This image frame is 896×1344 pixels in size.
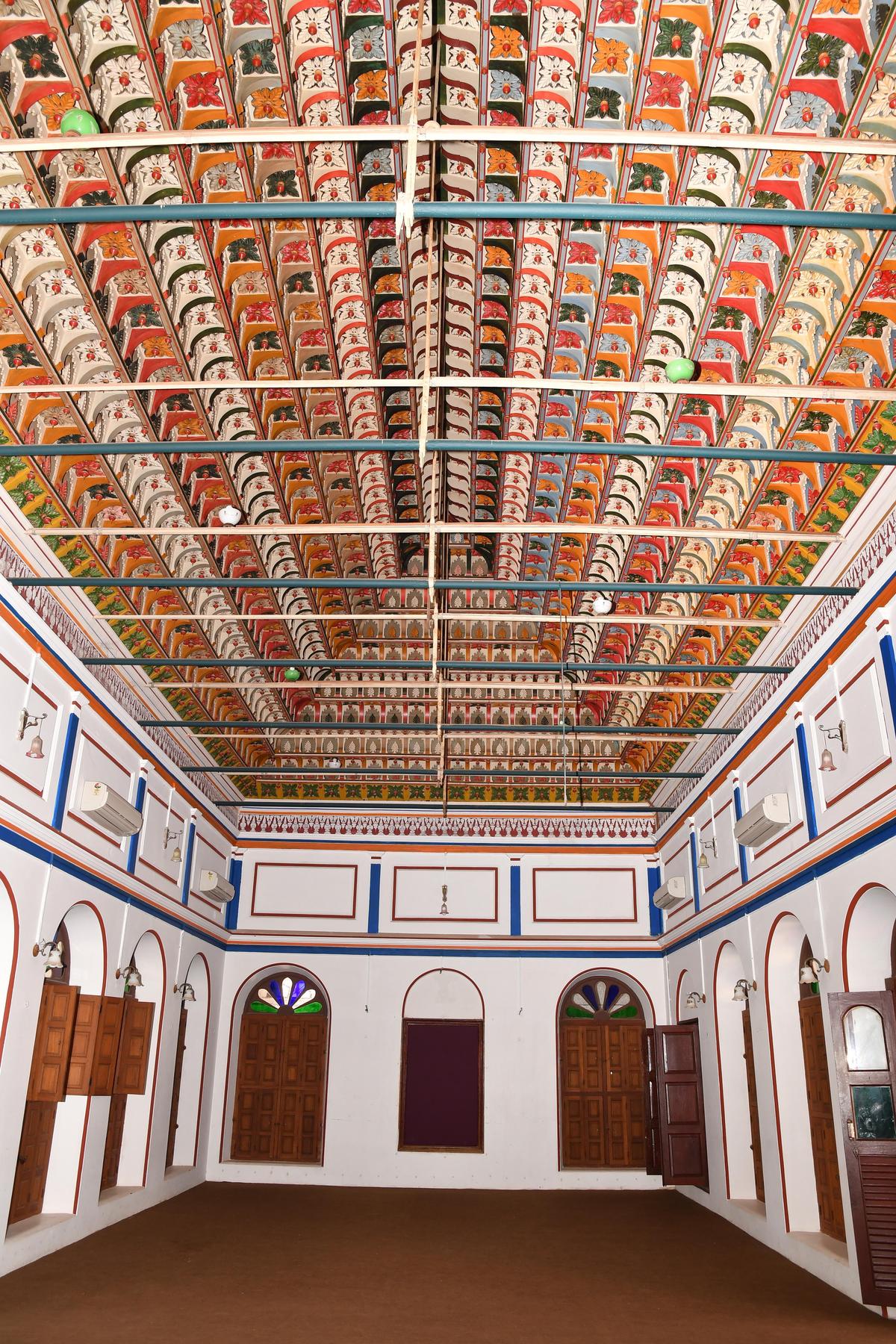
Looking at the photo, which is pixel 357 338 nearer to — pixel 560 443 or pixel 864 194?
pixel 560 443

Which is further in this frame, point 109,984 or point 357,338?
point 109,984

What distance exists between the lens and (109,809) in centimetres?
827

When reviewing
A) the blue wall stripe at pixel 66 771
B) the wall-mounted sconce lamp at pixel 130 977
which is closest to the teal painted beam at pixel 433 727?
the blue wall stripe at pixel 66 771

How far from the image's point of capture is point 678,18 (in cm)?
445

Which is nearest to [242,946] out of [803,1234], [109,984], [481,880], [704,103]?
[481,880]

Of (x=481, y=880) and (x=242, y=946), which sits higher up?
(x=481, y=880)

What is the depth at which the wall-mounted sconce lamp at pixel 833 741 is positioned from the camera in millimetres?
6938

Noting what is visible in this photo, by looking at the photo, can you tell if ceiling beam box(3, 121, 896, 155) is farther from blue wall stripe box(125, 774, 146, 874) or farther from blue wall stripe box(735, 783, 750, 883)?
blue wall stripe box(735, 783, 750, 883)

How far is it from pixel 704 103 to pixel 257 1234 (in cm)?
890

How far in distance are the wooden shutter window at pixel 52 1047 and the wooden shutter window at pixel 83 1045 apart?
114 mm

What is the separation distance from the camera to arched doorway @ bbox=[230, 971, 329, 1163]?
12219mm

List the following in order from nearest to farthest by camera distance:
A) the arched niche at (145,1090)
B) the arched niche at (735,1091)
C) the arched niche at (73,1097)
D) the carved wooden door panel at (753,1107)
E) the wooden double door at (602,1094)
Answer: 1. the arched niche at (73,1097)
2. the carved wooden door panel at (753,1107)
3. the arched niche at (735,1091)
4. the arched niche at (145,1090)
5. the wooden double door at (602,1094)

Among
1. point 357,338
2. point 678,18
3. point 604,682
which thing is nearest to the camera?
point 678,18

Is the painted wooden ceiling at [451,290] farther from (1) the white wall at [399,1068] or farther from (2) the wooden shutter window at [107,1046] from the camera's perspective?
(1) the white wall at [399,1068]
